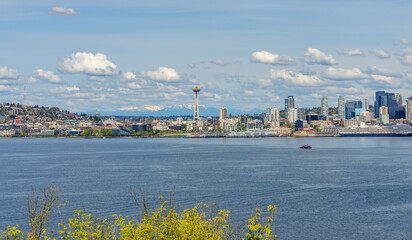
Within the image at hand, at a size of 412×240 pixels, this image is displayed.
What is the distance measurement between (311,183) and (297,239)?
18.6 m

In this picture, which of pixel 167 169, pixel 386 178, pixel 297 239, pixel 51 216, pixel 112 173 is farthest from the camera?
pixel 167 169

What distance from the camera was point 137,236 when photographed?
12.4 m

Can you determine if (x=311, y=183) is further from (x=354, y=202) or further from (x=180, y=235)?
(x=180, y=235)

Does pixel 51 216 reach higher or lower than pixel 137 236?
lower

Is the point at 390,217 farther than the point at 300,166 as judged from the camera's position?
No

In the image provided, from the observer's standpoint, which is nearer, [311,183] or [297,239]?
[297,239]

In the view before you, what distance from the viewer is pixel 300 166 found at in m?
60.0

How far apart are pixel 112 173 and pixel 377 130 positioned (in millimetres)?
155883

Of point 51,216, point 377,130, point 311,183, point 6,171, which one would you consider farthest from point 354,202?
point 377,130

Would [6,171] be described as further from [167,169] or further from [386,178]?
[386,178]

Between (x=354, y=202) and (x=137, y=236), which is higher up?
(x=137, y=236)

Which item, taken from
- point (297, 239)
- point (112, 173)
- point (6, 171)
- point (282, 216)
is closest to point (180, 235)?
point (297, 239)

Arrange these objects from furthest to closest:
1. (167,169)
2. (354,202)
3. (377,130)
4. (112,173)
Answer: (377,130)
(167,169)
(112,173)
(354,202)

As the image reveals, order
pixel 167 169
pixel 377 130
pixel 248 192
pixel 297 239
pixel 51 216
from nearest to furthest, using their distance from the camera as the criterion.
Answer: pixel 297 239, pixel 51 216, pixel 248 192, pixel 167 169, pixel 377 130
